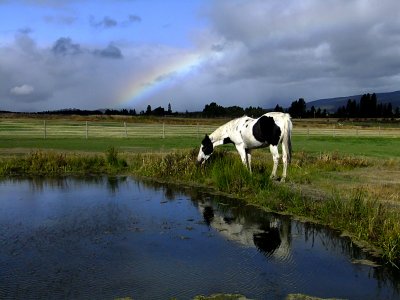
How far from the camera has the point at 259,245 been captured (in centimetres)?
845

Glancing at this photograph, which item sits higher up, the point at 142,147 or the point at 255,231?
the point at 142,147

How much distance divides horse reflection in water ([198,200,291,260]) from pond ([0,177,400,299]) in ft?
0.07

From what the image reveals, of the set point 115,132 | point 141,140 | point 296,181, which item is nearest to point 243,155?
point 296,181

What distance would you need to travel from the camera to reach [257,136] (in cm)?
1541

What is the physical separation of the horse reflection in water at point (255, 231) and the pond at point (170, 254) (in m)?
0.02

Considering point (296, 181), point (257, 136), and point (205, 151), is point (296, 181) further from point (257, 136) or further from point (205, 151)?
point (205, 151)

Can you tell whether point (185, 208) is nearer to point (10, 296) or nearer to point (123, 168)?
point (10, 296)

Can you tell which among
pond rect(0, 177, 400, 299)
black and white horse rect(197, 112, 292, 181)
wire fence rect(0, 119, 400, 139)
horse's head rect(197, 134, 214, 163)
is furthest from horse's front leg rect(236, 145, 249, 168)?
wire fence rect(0, 119, 400, 139)

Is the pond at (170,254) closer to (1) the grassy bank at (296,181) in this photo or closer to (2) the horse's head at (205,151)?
(1) the grassy bank at (296,181)

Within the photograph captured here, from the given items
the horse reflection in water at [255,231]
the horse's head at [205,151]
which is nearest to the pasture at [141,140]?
the horse's head at [205,151]

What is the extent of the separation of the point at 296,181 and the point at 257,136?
2026mm

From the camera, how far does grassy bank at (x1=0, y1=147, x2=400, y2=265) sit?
8.98m

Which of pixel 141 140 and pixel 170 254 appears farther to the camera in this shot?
pixel 141 140

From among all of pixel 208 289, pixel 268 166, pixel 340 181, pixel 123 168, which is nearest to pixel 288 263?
pixel 208 289
